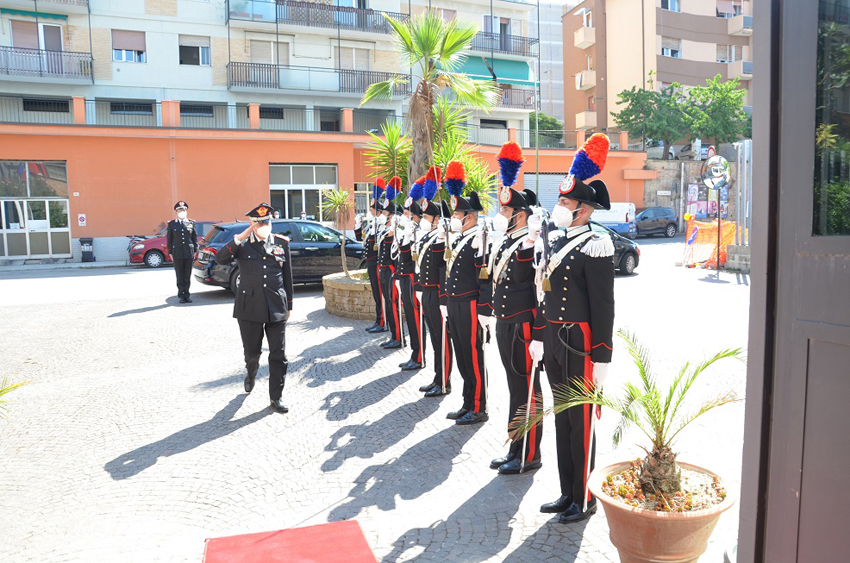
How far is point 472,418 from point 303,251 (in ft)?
34.5

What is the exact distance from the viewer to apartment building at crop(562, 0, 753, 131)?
4503 cm

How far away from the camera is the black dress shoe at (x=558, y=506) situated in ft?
15.4

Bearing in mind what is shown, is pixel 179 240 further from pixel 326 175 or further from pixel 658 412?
pixel 326 175

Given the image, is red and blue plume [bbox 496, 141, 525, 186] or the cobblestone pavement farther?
red and blue plume [bbox 496, 141, 525, 186]

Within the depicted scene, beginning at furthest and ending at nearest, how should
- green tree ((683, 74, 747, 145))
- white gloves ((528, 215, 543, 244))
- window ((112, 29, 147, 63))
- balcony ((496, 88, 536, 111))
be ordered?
green tree ((683, 74, 747, 145))
balcony ((496, 88, 536, 111))
window ((112, 29, 147, 63))
white gloves ((528, 215, 543, 244))

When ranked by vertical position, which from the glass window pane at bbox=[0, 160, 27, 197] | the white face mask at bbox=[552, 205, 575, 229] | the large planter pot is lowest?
the large planter pot

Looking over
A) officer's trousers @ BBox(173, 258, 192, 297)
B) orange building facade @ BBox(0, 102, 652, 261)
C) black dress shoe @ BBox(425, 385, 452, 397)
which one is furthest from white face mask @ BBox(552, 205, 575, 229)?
orange building facade @ BBox(0, 102, 652, 261)

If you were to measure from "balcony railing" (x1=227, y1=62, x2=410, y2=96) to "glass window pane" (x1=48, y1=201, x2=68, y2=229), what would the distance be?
9705mm

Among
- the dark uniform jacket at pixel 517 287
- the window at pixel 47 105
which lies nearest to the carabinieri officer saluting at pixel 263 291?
the dark uniform jacket at pixel 517 287

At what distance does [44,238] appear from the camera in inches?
1099

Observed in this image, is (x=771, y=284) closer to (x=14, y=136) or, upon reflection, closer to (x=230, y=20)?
(x=14, y=136)

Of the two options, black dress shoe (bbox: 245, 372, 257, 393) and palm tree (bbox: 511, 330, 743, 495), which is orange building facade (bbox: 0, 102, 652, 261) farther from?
palm tree (bbox: 511, 330, 743, 495)

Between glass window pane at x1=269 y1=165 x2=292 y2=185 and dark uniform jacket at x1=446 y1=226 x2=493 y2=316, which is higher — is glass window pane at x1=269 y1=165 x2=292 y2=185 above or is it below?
above

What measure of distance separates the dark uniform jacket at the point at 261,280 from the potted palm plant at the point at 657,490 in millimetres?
3890
